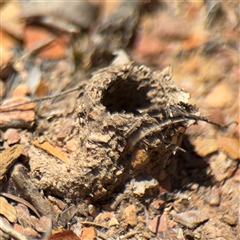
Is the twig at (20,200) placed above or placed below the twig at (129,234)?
above

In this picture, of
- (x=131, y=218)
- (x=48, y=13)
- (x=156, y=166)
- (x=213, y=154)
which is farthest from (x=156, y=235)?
(x=48, y=13)

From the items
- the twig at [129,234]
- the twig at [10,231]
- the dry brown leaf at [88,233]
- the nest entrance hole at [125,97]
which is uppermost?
the nest entrance hole at [125,97]

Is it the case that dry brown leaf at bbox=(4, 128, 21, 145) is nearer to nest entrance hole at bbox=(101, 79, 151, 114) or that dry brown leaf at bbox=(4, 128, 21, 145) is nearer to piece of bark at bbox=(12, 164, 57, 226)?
piece of bark at bbox=(12, 164, 57, 226)

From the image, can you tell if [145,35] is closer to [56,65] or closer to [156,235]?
[56,65]

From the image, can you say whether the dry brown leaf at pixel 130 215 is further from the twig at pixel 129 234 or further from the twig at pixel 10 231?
the twig at pixel 10 231

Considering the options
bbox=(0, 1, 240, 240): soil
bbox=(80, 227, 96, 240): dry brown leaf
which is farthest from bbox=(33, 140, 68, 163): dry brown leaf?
bbox=(80, 227, 96, 240): dry brown leaf

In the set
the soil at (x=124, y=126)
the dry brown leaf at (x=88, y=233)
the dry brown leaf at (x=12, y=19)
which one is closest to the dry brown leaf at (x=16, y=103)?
the soil at (x=124, y=126)

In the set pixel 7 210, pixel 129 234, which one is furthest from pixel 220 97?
pixel 7 210
